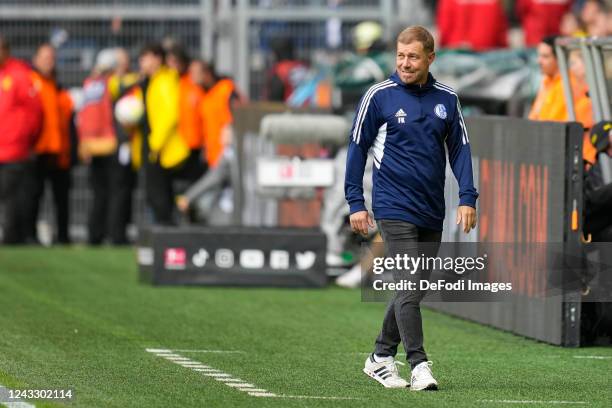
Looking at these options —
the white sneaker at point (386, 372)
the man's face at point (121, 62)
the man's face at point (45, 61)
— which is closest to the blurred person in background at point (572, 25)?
the man's face at point (121, 62)

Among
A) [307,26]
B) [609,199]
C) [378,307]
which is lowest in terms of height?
[378,307]

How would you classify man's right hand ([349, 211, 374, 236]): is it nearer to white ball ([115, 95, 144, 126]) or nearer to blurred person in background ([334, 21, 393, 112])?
blurred person in background ([334, 21, 393, 112])

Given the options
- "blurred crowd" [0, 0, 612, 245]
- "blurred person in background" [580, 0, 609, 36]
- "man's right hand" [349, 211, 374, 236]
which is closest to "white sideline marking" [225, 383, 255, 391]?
"man's right hand" [349, 211, 374, 236]

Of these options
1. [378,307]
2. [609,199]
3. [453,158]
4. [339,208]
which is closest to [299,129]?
[339,208]

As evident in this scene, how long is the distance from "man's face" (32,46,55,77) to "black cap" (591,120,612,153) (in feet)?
36.6

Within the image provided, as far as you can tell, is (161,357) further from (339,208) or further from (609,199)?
(339,208)

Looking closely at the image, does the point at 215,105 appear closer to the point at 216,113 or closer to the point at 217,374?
the point at 216,113

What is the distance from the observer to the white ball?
2164 cm

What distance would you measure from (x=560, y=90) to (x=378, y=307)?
7.82 ft

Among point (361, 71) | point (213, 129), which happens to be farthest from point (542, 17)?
point (213, 129)

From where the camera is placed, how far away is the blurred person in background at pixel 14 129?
71.9 feet

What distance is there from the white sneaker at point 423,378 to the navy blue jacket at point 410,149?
0.77 metres

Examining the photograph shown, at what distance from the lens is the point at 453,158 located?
390 inches

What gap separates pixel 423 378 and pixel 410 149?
4.03 ft
